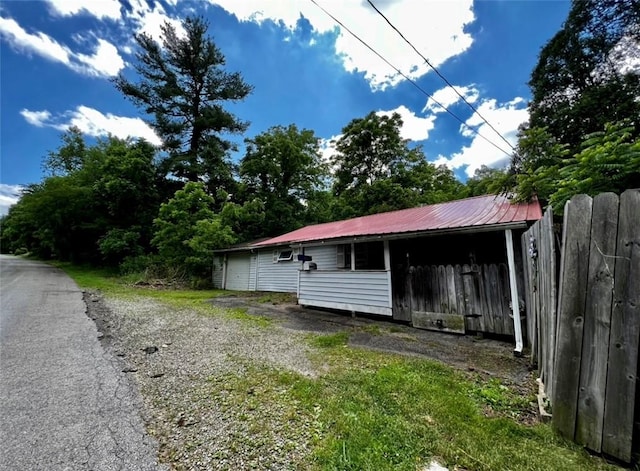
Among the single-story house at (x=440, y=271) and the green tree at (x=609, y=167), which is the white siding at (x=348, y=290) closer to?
the single-story house at (x=440, y=271)

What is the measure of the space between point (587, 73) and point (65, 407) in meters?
24.6

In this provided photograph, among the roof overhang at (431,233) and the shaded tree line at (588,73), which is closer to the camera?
the roof overhang at (431,233)

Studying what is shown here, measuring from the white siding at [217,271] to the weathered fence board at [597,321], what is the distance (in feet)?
51.7

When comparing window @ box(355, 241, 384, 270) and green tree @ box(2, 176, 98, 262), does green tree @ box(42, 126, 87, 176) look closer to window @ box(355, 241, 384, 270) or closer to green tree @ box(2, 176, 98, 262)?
green tree @ box(2, 176, 98, 262)

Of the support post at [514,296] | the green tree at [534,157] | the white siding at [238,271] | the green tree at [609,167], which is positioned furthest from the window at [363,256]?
the green tree at [609,167]

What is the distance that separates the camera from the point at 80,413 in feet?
8.21

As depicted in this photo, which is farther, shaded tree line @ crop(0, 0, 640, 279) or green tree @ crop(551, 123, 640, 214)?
shaded tree line @ crop(0, 0, 640, 279)

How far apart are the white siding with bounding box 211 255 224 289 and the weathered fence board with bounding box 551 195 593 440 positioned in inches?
614

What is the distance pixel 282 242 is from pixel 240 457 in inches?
387

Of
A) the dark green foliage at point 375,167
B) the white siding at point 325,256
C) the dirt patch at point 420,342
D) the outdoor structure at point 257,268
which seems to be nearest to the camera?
the dirt patch at point 420,342

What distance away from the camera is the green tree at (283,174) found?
21.2 metres

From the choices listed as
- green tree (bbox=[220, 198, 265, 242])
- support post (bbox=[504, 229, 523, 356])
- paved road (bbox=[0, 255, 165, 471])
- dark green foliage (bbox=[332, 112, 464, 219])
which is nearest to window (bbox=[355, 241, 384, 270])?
support post (bbox=[504, 229, 523, 356])

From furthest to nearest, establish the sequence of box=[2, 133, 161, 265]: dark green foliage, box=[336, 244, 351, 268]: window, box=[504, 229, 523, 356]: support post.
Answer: box=[2, 133, 161, 265]: dark green foliage
box=[336, 244, 351, 268]: window
box=[504, 229, 523, 356]: support post

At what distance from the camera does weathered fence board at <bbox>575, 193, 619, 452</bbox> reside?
1.88 meters
